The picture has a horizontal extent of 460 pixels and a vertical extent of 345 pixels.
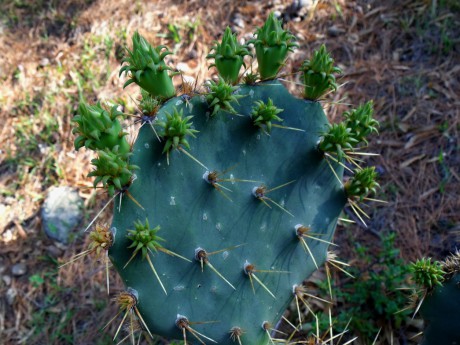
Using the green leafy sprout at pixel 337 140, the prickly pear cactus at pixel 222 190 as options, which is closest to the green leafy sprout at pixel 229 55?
the prickly pear cactus at pixel 222 190

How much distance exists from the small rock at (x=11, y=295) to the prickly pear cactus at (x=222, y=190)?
1.50m

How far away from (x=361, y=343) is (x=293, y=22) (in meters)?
1.92

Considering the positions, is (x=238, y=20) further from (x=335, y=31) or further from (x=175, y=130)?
(x=175, y=130)

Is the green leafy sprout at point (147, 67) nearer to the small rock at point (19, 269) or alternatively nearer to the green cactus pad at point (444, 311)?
the green cactus pad at point (444, 311)

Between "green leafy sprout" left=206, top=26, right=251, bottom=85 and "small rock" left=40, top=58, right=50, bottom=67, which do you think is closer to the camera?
"green leafy sprout" left=206, top=26, right=251, bottom=85

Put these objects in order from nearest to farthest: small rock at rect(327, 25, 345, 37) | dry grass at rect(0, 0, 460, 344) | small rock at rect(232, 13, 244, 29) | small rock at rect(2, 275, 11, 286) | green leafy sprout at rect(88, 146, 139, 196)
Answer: green leafy sprout at rect(88, 146, 139, 196) → dry grass at rect(0, 0, 460, 344) → small rock at rect(2, 275, 11, 286) → small rock at rect(327, 25, 345, 37) → small rock at rect(232, 13, 244, 29)

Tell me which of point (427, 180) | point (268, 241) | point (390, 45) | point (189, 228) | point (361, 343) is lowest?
point (361, 343)

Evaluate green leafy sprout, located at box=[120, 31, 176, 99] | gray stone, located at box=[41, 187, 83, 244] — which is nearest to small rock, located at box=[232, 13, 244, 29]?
gray stone, located at box=[41, 187, 83, 244]

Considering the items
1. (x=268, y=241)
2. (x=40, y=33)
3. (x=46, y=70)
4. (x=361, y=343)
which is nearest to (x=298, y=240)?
(x=268, y=241)

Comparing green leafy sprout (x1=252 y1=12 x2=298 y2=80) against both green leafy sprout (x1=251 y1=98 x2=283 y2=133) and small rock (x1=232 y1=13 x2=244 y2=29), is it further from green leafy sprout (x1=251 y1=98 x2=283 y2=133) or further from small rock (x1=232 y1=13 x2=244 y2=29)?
small rock (x1=232 y1=13 x2=244 y2=29)

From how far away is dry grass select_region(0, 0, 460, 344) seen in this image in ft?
7.38

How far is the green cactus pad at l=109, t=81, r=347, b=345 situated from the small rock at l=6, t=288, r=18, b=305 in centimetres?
151

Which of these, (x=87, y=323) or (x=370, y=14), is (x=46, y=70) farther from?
(x=370, y=14)

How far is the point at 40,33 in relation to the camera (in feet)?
9.95
